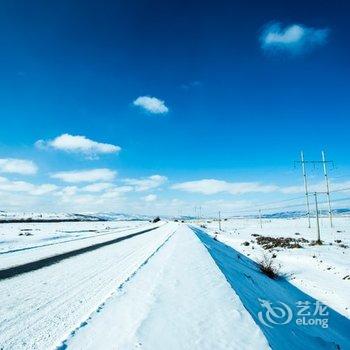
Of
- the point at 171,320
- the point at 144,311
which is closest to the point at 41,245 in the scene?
the point at 144,311

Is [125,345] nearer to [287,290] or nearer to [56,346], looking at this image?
[56,346]

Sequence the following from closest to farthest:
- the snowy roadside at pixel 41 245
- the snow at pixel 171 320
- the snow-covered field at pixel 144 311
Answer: the snow at pixel 171 320 < the snow-covered field at pixel 144 311 < the snowy roadside at pixel 41 245

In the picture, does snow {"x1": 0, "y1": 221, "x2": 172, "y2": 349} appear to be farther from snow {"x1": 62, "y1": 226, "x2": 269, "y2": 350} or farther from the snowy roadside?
the snowy roadside

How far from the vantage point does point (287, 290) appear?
14125 mm

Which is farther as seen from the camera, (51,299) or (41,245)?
(41,245)

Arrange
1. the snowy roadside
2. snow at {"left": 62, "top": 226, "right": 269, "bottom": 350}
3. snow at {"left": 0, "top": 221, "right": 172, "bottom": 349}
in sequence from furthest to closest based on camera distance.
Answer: the snowy roadside < snow at {"left": 0, "top": 221, "right": 172, "bottom": 349} < snow at {"left": 62, "top": 226, "right": 269, "bottom": 350}

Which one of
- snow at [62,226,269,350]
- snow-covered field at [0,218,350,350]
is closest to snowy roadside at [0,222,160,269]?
snow-covered field at [0,218,350,350]

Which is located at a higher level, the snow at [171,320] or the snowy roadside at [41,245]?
the snowy roadside at [41,245]

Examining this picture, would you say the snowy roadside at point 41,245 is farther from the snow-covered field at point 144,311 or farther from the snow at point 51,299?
the snow at point 51,299

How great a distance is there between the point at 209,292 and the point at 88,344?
13.2ft

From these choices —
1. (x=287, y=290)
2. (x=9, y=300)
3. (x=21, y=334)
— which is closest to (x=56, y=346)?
(x=21, y=334)

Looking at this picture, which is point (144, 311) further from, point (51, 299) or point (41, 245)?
point (41, 245)

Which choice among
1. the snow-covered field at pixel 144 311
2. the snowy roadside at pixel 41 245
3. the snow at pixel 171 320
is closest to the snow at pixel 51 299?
the snow-covered field at pixel 144 311

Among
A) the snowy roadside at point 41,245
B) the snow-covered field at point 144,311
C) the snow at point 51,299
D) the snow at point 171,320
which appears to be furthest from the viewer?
the snowy roadside at point 41,245
